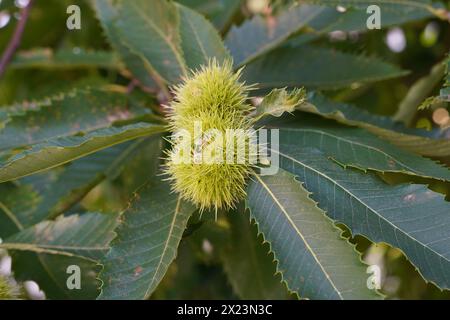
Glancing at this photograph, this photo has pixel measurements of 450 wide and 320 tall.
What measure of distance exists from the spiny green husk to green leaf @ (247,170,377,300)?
0.18 feet

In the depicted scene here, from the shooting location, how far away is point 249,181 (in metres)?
1.20

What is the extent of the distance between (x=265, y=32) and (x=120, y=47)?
435mm

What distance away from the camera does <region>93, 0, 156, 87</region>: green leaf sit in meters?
1.79

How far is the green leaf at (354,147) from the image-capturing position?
1.20 meters

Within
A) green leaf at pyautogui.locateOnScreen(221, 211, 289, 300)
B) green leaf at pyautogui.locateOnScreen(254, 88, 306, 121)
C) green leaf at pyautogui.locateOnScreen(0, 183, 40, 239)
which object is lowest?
green leaf at pyautogui.locateOnScreen(221, 211, 289, 300)

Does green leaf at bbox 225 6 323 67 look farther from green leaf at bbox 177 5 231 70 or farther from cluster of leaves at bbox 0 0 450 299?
green leaf at bbox 177 5 231 70

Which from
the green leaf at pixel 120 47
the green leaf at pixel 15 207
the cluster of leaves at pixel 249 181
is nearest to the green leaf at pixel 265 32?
the cluster of leaves at pixel 249 181

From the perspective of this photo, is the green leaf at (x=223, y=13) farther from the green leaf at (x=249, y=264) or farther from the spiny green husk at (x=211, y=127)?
the spiny green husk at (x=211, y=127)

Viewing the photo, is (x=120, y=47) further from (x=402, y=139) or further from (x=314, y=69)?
(x=402, y=139)

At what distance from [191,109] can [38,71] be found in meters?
1.64

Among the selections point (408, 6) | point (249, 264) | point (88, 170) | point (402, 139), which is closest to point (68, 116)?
point (88, 170)

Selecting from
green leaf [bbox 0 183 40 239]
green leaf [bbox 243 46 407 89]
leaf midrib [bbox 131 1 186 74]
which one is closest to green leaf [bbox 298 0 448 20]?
green leaf [bbox 243 46 407 89]

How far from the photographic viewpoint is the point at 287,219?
1.13 metres
